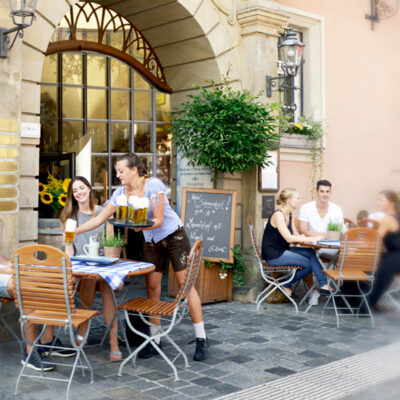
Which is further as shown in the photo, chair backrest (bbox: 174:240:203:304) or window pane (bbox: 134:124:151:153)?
window pane (bbox: 134:124:151:153)

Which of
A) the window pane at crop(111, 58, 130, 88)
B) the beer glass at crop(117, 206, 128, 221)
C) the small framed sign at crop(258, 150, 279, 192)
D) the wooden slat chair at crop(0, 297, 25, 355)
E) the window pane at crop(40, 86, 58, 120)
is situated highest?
the window pane at crop(111, 58, 130, 88)

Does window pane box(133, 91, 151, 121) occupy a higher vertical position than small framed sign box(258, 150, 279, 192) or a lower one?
higher

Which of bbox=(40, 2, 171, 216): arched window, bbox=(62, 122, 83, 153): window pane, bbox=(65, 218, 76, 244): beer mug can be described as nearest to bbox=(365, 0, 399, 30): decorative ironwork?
bbox=(65, 218, 76, 244): beer mug

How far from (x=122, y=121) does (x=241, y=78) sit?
5.90 feet

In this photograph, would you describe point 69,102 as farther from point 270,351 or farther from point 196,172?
point 270,351

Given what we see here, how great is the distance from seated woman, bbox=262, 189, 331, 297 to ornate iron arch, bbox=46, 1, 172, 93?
9.23 feet

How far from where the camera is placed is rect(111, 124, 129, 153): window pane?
788cm

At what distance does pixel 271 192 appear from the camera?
750cm

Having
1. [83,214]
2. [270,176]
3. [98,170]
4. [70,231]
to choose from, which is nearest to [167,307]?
[70,231]

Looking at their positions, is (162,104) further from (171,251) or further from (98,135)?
(171,251)

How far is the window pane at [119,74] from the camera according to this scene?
7.79 m

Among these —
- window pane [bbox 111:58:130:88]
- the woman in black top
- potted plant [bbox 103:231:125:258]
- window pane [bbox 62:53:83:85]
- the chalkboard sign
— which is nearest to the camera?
the woman in black top

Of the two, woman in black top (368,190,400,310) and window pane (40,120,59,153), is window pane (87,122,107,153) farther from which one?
woman in black top (368,190,400,310)

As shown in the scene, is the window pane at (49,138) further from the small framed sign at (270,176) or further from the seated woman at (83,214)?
the seated woman at (83,214)
